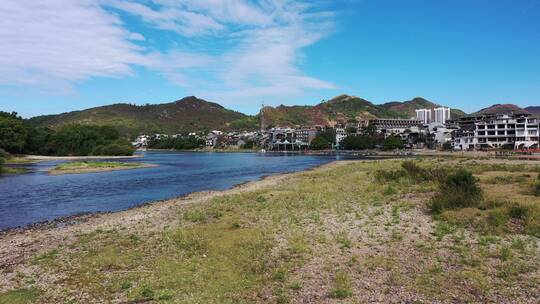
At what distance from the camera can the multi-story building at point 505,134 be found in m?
112

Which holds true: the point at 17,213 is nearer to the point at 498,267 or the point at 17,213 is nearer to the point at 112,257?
the point at 112,257

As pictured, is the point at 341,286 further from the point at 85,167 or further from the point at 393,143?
the point at 393,143

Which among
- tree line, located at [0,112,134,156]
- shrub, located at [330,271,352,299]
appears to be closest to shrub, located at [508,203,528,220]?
shrub, located at [330,271,352,299]

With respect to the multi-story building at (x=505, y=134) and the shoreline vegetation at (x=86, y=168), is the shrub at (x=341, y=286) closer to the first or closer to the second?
the shoreline vegetation at (x=86, y=168)

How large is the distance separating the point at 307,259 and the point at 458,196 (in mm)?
12122

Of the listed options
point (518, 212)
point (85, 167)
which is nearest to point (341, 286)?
point (518, 212)

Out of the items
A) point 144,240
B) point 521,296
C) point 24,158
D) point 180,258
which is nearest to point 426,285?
point 521,296

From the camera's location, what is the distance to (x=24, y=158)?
115188 millimetres

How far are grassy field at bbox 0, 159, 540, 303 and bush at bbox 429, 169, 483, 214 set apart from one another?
1.14 feet

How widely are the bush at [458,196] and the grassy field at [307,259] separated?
346 millimetres

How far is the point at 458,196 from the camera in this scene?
72.0ft

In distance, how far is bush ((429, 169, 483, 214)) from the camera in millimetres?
21234

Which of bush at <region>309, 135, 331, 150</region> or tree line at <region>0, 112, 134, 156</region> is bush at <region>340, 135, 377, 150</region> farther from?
tree line at <region>0, 112, 134, 156</region>

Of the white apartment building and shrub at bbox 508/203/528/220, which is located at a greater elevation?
the white apartment building
